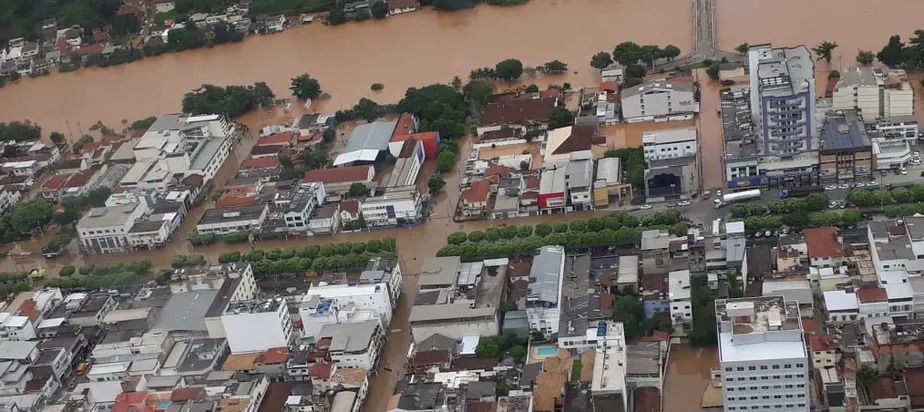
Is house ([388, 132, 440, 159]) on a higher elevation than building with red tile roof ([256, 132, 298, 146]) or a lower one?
lower

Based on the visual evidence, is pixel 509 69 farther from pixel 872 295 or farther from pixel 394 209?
pixel 872 295

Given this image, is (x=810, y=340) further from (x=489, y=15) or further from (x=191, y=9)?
(x=191, y=9)

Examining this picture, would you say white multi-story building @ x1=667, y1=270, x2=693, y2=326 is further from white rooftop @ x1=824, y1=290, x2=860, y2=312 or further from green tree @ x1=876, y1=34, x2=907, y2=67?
green tree @ x1=876, y1=34, x2=907, y2=67

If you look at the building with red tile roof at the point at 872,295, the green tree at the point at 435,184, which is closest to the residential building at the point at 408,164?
the green tree at the point at 435,184

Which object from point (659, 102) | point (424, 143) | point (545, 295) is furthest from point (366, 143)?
point (545, 295)

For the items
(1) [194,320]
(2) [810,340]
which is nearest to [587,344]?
(2) [810,340]

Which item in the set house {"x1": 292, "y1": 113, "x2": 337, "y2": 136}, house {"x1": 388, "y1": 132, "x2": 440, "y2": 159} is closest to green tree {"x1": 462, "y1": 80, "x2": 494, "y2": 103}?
house {"x1": 388, "y1": 132, "x2": 440, "y2": 159}
